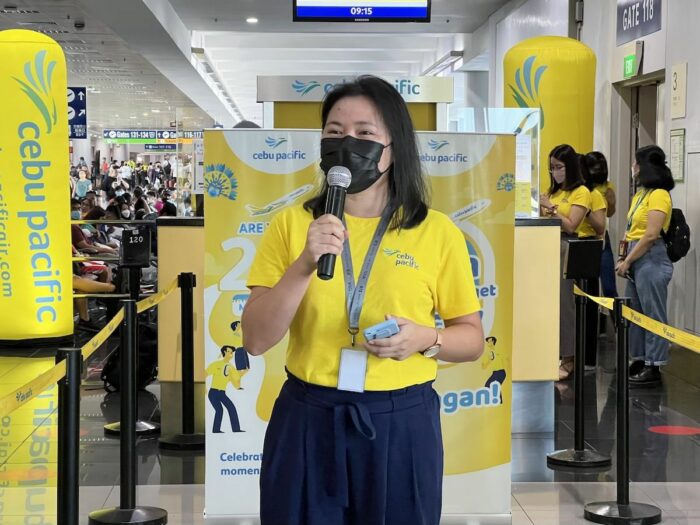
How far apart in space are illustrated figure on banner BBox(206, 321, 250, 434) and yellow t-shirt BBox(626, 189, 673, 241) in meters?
3.96

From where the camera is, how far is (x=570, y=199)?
743 cm

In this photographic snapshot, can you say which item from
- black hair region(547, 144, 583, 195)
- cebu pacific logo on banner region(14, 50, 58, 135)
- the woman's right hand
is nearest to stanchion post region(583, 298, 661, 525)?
the woman's right hand

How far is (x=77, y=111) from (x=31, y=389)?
13183mm

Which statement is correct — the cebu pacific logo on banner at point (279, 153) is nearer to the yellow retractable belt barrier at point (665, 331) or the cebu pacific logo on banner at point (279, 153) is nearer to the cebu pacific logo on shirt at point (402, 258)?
the yellow retractable belt barrier at point (665, 331)

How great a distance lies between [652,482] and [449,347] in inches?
125

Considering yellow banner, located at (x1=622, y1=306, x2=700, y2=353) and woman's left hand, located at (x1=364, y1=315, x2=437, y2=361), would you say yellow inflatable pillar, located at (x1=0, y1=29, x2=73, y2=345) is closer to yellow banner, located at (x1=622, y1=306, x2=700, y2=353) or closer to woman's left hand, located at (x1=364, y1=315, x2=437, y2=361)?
yellow banner, located at (x1=622, y1=306, x2=700, y2=353)

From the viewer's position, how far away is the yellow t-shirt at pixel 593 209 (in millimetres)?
7578

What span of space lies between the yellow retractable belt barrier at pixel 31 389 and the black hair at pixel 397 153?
94cm

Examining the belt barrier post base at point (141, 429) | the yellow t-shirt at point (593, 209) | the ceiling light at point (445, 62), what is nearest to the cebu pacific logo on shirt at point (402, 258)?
the belt barrier post base at point (141, 429)

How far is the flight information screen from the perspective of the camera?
952 centimetres

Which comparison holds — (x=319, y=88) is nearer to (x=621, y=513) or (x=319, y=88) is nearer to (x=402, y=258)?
(x=621, y=513)

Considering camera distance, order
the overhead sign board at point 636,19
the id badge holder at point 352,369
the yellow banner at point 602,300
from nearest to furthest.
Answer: the id badge holder at point 352,369 → the yellow banner at point 602,300 → the overhead sign board at point 636,19

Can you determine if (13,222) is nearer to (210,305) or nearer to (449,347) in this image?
(210,305)

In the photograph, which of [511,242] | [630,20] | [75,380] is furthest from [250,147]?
[630,20]
